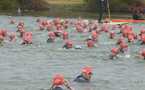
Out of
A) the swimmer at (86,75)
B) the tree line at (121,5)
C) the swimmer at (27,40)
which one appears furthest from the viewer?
the tree line at (121,5)

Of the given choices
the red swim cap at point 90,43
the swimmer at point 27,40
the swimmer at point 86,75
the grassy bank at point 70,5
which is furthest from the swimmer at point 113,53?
the grassy bank at point 70,5

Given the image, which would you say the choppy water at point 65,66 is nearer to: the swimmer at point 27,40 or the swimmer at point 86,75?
the swimmer at point 86,75

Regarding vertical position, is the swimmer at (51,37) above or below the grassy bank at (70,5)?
above

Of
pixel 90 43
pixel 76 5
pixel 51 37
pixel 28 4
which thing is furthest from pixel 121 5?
pixel 90 43

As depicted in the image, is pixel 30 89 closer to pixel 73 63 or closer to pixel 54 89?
pixel 54 89

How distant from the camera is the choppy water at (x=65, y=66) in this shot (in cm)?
1560

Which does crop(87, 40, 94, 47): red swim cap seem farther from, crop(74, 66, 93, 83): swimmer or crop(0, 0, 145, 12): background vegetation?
crop(0, 0, 145, 12): background vegetation

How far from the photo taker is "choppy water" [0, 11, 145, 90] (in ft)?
51.2

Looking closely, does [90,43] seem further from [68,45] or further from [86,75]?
[86,75]

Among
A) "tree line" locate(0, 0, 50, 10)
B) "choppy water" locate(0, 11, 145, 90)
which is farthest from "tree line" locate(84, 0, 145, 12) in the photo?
"choppy water" locate(0, 11, 145, 90)

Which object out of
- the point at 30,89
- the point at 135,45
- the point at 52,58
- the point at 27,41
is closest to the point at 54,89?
the point at 30,89

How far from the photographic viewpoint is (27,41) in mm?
25406

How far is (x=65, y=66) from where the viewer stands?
1933cm

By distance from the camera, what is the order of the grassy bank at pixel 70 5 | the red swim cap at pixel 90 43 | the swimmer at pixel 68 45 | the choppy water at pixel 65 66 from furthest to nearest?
the grassy bank at pixel 70 5 → the red swim cap at pixel 90 43 → the swimmer at pixel 68 45 → the choppy water at pixel 65 66
